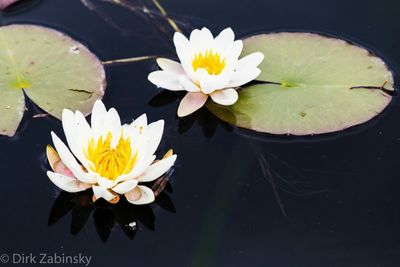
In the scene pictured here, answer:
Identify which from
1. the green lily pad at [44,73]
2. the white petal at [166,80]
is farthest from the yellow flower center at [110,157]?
the white petal at [166,80]

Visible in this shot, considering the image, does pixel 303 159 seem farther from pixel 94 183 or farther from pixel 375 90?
pixel 94 183

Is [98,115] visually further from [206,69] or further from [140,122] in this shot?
[206,69]

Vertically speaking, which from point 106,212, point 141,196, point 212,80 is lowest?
point 106,212

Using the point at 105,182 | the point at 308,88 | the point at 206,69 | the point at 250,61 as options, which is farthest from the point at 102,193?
the point at 308,88

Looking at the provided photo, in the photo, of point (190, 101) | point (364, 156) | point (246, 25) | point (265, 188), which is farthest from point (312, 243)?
point (246, 25)

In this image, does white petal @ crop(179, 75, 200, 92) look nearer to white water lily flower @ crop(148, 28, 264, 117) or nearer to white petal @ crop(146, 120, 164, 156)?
white water lily flower @ crop(148, 28, 264, 117)

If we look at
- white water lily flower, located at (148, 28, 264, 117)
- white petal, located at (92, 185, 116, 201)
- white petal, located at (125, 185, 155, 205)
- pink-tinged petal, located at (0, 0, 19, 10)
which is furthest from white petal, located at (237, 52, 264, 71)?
pink-tinged petal, located at (0, 0, 19, 10)

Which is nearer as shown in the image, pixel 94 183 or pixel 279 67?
pixel 94 183
